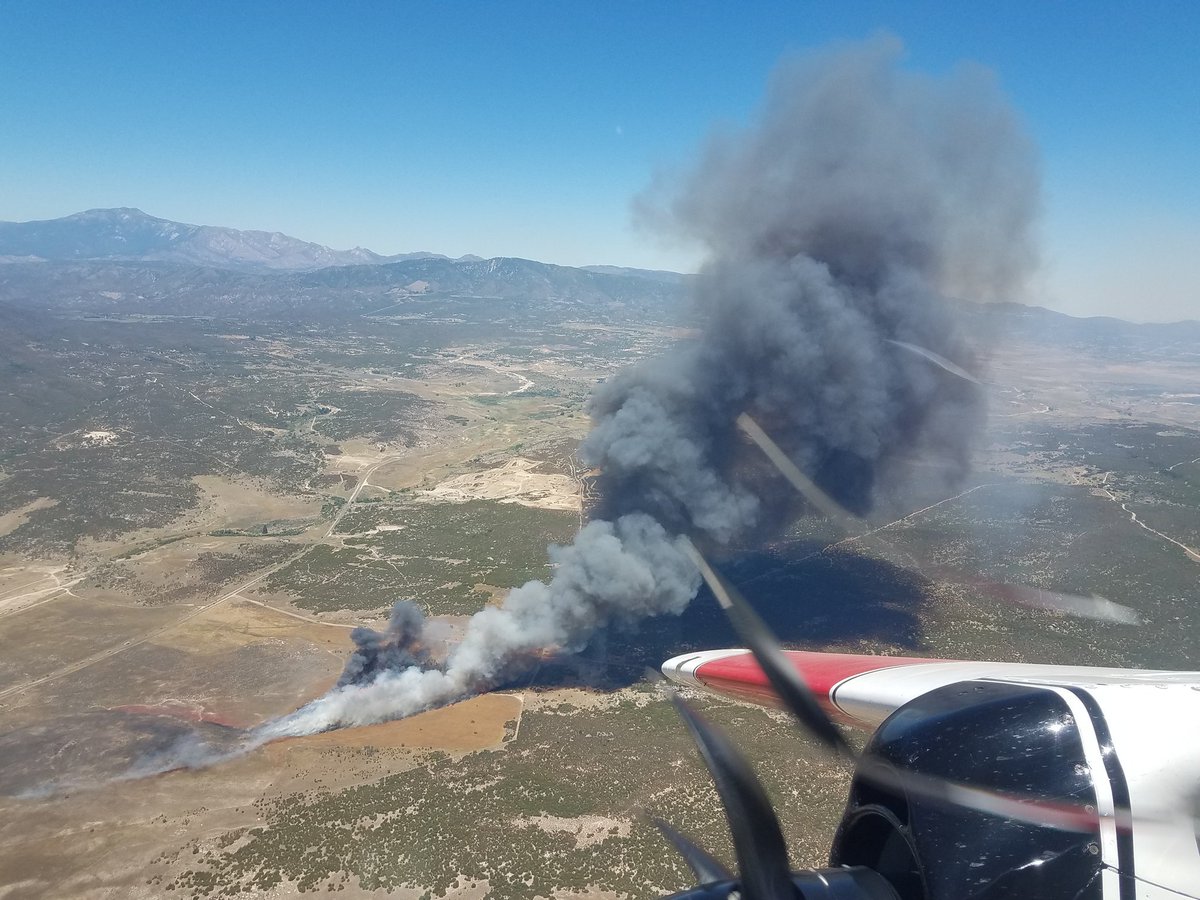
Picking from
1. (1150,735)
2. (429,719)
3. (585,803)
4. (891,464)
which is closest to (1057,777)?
(1150,735)

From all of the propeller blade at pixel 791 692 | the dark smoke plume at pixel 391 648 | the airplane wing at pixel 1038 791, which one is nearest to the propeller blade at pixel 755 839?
the airplane wing at pixel 1038 791

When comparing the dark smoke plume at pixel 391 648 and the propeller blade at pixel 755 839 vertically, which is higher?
the propeller blade at pixel 755 839

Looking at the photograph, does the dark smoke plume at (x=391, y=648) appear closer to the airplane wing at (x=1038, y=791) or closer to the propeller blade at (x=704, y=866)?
the propeller blade at (x=704, y=866)

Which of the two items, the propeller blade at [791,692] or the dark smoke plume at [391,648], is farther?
the dark smoke plume at [391,648]

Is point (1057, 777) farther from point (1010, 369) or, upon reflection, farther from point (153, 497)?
point (1010, 369)

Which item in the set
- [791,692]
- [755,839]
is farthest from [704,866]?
[791,692]

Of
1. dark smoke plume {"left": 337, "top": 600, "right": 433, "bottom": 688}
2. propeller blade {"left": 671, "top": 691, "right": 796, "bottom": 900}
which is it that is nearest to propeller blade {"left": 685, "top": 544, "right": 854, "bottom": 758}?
propeller blade {"left": 671, "top": 691, "right": 796, "bottom": 900}

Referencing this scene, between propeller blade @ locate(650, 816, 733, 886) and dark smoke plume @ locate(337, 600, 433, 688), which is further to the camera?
dark smoke plume @ locate(337, 600, 433, 688)

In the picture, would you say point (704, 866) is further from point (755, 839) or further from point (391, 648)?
point (391, 648)

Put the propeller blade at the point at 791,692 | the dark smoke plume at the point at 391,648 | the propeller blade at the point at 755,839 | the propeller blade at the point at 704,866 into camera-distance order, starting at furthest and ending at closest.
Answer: the dark smoke plume at the point at 391,648, the propeller blade at the point at 791,692, the propeller blade at the point at 704,866, the propeller blade at the point at 755,839

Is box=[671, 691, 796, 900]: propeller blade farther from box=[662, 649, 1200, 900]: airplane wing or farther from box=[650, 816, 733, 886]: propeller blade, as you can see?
box=[662, 649, 1200, 900]: airplane wing

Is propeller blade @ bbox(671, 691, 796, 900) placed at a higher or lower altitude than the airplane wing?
lower
